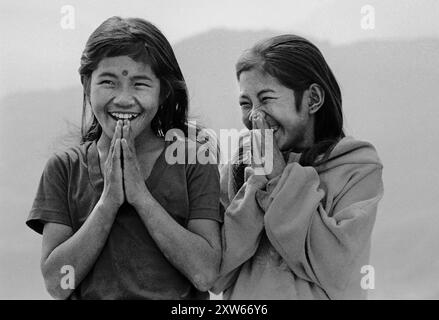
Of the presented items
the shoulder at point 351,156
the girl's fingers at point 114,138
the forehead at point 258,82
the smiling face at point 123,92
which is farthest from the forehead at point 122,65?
the shoulder at point 351,156

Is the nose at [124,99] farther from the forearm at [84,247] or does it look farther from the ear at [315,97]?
the ear at [315,97]

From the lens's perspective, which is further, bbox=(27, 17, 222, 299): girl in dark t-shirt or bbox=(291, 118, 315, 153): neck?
bbox=(291, 118, 315, 153): neck

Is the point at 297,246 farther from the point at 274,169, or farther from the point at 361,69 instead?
the point at 361,69

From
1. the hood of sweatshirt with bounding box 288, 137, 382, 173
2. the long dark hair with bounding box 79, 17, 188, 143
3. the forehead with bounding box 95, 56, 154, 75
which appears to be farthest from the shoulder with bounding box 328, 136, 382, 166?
the forehead with bounding box 95, 56, 154, 75

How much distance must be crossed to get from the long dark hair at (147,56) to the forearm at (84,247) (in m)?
0.23

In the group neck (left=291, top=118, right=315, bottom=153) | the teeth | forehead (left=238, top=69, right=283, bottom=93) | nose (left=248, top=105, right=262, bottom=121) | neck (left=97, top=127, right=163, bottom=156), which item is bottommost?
neck (left=291, top=118, right=315, bottom=153)

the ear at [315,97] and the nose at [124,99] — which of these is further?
the ear at [315,97]

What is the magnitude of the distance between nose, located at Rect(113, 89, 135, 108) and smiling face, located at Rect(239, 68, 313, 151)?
0.25 metres

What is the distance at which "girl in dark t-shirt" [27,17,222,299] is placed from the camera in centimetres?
184

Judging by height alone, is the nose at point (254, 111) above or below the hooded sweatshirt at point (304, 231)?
above

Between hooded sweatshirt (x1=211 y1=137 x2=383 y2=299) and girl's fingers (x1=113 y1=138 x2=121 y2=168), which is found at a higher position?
girl's fingers (x1=113 y1=138 x2=121 y2=168)

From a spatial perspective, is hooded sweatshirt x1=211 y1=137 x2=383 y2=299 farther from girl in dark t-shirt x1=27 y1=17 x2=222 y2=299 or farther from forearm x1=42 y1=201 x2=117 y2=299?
forearm x1=42 y1=201 x2=117 y2=299

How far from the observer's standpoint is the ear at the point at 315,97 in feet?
6.54

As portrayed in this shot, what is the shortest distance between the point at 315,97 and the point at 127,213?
0.49 metres
